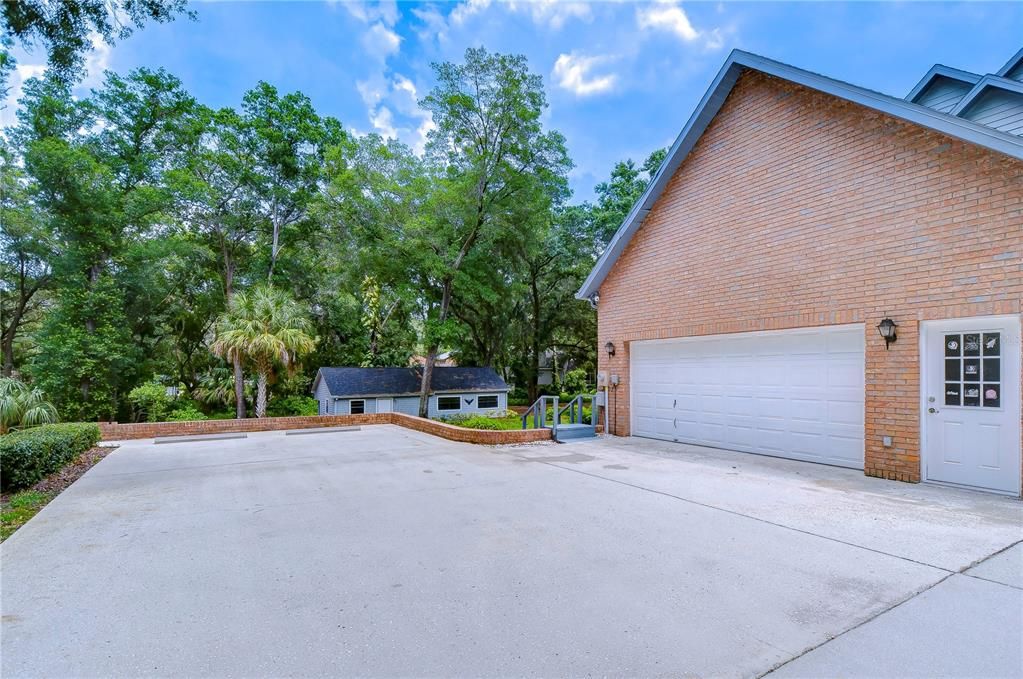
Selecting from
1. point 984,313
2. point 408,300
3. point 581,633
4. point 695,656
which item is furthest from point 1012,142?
point 408,300

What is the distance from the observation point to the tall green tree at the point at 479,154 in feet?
53.4

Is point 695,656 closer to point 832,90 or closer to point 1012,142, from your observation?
point 1012,142

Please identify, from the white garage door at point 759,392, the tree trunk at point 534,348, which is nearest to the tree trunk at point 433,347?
the tree trunk at point 534,348

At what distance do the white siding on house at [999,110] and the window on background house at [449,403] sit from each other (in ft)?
66.0

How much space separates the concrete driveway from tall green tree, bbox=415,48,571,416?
12.6m

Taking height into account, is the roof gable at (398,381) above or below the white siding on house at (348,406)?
above

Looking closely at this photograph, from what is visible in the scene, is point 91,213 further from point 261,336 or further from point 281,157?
point 261,336

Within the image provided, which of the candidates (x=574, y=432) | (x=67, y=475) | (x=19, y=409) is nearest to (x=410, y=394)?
(x=19, y=409)

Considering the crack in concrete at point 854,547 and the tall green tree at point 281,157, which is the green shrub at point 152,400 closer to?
the tall green tree at point 281,157

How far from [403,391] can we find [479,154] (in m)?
11.2

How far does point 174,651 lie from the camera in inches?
97.7

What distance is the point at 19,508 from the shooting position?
539cm

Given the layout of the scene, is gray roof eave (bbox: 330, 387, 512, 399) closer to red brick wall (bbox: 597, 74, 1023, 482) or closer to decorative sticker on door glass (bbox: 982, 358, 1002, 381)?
red brick wall (bbox: 597, 74, 1023, 482)

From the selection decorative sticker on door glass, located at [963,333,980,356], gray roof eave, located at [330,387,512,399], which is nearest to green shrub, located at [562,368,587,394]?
gray roof eave, located at [330,387,512,399]
